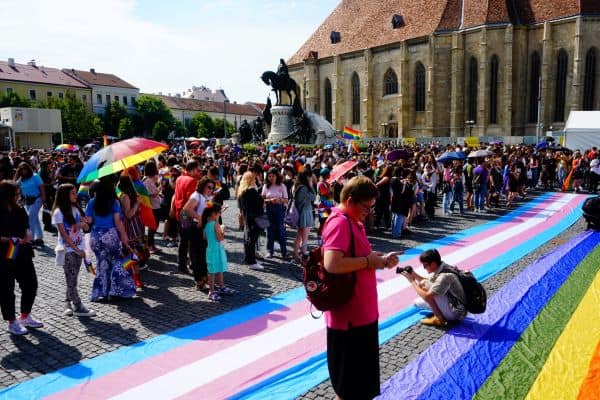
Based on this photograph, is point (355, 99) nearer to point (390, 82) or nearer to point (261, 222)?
point (390, 82)

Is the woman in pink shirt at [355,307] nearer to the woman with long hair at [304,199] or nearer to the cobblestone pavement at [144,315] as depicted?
the cobblestone pavement at [144,315]

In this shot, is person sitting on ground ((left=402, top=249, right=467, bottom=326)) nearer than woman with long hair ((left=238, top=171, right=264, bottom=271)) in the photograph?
Yes

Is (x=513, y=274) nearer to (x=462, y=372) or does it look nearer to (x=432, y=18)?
(x=462, y=372)

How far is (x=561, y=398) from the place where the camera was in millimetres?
3670

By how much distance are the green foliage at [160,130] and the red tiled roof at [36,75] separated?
12.2 m

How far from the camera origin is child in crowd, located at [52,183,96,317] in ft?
17.7

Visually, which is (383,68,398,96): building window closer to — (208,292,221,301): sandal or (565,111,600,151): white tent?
(565,111,600,151): white tent


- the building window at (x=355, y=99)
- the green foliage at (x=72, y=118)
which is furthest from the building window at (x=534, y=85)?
the green foliage at (x=72, y=118)

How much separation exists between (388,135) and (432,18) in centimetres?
1229

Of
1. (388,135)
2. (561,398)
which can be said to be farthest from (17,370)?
(388,135)

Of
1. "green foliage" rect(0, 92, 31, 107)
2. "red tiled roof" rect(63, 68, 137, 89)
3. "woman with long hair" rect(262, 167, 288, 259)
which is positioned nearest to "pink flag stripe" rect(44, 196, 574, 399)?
"woman with long hair" rect(262, 167, 288, 259)

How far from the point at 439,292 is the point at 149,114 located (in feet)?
240

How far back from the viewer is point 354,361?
114 inches

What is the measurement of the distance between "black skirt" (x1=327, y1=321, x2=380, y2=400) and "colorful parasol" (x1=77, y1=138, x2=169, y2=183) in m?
3.93
